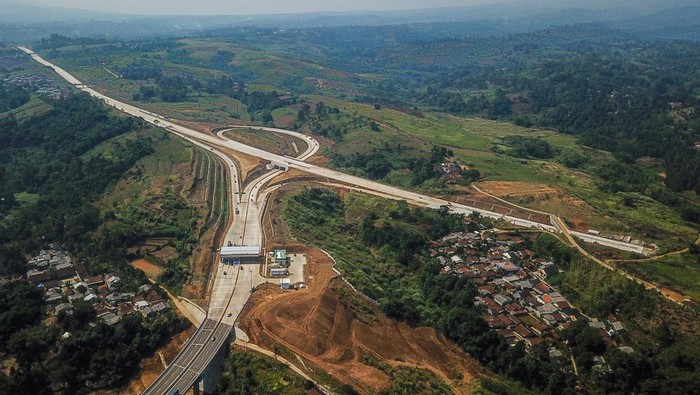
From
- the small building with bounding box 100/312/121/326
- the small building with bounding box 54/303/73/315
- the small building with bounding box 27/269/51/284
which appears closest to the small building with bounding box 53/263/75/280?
the small building with bounding box 27/269/51/284

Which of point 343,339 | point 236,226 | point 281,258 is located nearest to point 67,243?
point 236,226

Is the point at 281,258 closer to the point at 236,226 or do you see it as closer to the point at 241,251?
the point at 241,251

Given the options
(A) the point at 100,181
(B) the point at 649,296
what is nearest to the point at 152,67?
(A) the point at 100,181

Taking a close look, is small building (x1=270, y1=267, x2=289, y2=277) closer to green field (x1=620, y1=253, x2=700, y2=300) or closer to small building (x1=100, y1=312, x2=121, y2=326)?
small building (x1=100, y1=312, x2=121, y2=326)

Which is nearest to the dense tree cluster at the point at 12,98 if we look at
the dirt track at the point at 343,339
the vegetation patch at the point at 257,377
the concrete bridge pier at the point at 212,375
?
the dirt track at the point at 343,339

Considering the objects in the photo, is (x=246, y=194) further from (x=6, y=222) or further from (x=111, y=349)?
(x=111, y=349)

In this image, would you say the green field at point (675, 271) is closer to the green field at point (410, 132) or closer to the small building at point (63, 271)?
the green field at point (410, 132)
